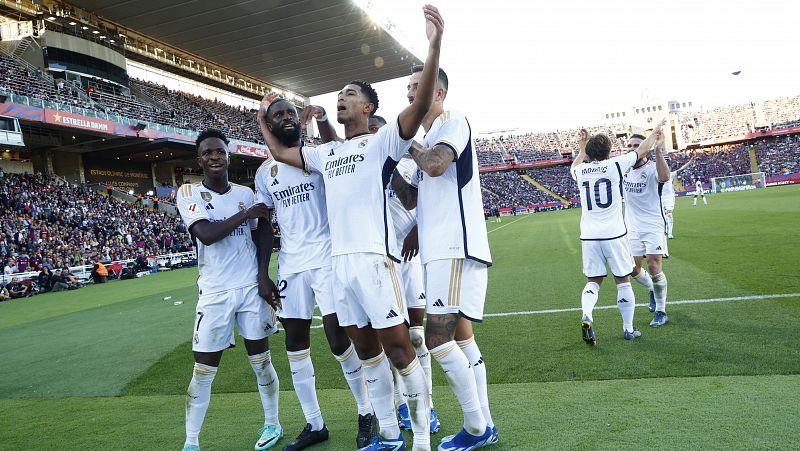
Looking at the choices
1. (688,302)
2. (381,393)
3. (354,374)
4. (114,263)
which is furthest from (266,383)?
(114,263)

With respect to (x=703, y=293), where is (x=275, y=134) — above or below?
above

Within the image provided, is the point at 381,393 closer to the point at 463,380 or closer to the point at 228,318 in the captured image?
the point at 463,380

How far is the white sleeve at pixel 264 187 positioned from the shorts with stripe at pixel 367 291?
3.23ft

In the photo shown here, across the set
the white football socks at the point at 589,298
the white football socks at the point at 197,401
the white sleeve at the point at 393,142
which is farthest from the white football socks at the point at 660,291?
the white football socks at the point at 197,401

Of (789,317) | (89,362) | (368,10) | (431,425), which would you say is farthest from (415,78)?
(368,10)

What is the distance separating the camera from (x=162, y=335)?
8.25 m

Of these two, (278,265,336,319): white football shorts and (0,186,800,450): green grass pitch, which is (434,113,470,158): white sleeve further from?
(0,186,800,450): green grass pitch

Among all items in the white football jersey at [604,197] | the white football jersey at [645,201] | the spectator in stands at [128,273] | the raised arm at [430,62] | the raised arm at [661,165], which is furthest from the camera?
the spectator in stands at [128,273]

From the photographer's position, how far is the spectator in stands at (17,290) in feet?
59.7

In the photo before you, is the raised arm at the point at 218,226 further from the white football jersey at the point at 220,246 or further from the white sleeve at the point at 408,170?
the white sleeve at the point at 408,170

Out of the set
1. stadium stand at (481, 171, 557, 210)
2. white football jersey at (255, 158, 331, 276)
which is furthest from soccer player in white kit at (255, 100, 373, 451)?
stadium stand at (481, 171, 557, 210)

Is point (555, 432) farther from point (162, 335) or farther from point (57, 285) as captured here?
point (57, 285)

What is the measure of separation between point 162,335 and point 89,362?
4.44 feet

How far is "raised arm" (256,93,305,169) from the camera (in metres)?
3.74
